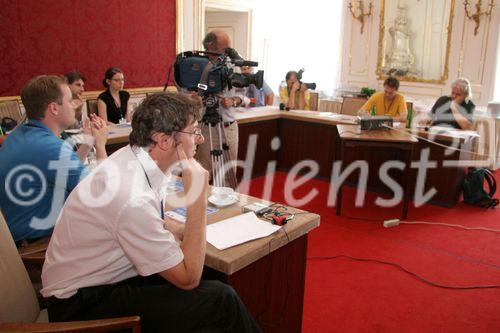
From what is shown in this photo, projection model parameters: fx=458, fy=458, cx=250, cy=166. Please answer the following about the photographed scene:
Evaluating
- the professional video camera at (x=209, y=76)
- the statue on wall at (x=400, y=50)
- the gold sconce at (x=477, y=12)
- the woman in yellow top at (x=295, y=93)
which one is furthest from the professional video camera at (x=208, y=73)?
the statue on wall at (x=400, y=50)

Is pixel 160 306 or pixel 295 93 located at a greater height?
pixel 295 93

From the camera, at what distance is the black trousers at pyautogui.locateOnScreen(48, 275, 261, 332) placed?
4.64ft

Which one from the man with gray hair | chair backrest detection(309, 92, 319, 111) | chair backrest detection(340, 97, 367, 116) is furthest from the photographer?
chair backrest detection(309, 92, 319, 111)

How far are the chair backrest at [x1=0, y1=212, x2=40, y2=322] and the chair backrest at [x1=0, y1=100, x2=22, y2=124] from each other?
10.1 ft

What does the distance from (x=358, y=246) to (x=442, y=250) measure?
609mm

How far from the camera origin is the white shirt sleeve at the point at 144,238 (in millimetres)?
1328

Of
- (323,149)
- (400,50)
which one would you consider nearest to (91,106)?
(323,149)

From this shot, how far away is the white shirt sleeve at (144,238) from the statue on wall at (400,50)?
5.86 meters

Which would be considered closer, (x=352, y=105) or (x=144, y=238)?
(x=144, y=238)

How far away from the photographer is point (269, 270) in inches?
71.3

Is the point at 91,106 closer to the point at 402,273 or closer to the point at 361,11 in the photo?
the point at 402,273

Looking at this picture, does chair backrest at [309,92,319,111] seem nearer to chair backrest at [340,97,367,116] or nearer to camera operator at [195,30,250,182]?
chair backrest at [340,97,367,116]

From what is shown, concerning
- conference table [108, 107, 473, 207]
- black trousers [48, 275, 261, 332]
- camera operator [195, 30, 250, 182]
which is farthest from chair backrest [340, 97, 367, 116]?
black trousers [48, 275, 261, 332]

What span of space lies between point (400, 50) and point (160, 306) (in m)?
5.97
